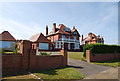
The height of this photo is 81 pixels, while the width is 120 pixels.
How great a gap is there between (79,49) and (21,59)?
1327 inches

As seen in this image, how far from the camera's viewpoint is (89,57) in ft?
52.7

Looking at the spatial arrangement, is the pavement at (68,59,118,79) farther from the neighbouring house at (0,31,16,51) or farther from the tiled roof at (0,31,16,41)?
the tiled roof at (0,31,16,41)

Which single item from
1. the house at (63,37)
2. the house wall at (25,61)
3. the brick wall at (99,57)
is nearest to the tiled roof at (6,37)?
the house at (63,37)

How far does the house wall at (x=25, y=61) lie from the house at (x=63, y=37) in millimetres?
25643

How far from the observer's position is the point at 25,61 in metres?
9.05

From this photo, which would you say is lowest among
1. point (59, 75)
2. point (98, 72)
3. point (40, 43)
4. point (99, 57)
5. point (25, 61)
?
point (98, 72)

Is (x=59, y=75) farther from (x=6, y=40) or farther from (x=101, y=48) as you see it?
(x=6, y=40)

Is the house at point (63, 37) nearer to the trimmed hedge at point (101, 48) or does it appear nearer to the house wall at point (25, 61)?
the trimmed hedge at point (101, 48)

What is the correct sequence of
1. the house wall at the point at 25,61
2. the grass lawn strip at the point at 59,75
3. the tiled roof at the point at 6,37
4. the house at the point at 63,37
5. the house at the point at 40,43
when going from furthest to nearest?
the house at the point at 63,37 → the house at the point at 40,43 → the tiled roof at the point at 6,37 → the house wall at the point at 25,61 → the grass lawn strip at the point at 59,75

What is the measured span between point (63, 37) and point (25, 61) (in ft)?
94.0

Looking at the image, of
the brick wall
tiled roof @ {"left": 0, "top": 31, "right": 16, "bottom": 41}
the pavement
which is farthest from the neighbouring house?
the pavement

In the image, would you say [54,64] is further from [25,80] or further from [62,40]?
[62,40]

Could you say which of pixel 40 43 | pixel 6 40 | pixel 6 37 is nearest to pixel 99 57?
pixel 40 43

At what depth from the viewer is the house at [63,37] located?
36.4 metres
